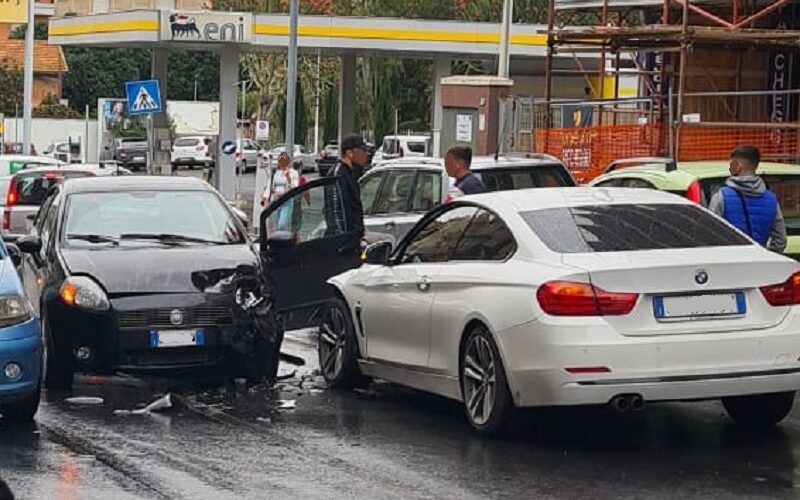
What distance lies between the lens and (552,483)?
27.4 ft

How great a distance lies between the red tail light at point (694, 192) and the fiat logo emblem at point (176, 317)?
14.6ft

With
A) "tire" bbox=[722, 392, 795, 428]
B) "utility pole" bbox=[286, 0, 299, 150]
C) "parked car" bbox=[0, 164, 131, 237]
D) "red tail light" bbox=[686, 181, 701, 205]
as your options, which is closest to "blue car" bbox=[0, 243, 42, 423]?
"tire" bbox=[722, 392, 795, 428]

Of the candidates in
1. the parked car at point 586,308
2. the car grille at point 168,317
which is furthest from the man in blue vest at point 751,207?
the car grille at point 168,317

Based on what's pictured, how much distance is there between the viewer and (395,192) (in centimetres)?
1766

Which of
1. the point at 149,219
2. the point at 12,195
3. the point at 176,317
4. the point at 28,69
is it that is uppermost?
the point at 28,69

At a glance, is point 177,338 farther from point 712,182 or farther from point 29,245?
point 712,182

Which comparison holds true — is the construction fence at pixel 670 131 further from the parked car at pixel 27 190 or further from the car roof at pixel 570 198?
the car roof at pixel 570 198

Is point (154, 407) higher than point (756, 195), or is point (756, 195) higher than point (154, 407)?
point (756, 195)

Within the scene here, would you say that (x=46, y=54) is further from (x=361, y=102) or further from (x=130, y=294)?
(x=130, y=294)

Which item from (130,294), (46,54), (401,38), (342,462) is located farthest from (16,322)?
(46,54)

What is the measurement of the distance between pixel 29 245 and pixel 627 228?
16.3 feet

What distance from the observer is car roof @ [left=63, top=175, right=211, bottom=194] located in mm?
13078

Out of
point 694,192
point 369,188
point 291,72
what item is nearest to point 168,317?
point 694,192

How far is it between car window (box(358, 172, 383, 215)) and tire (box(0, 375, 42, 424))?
26.0 ft
